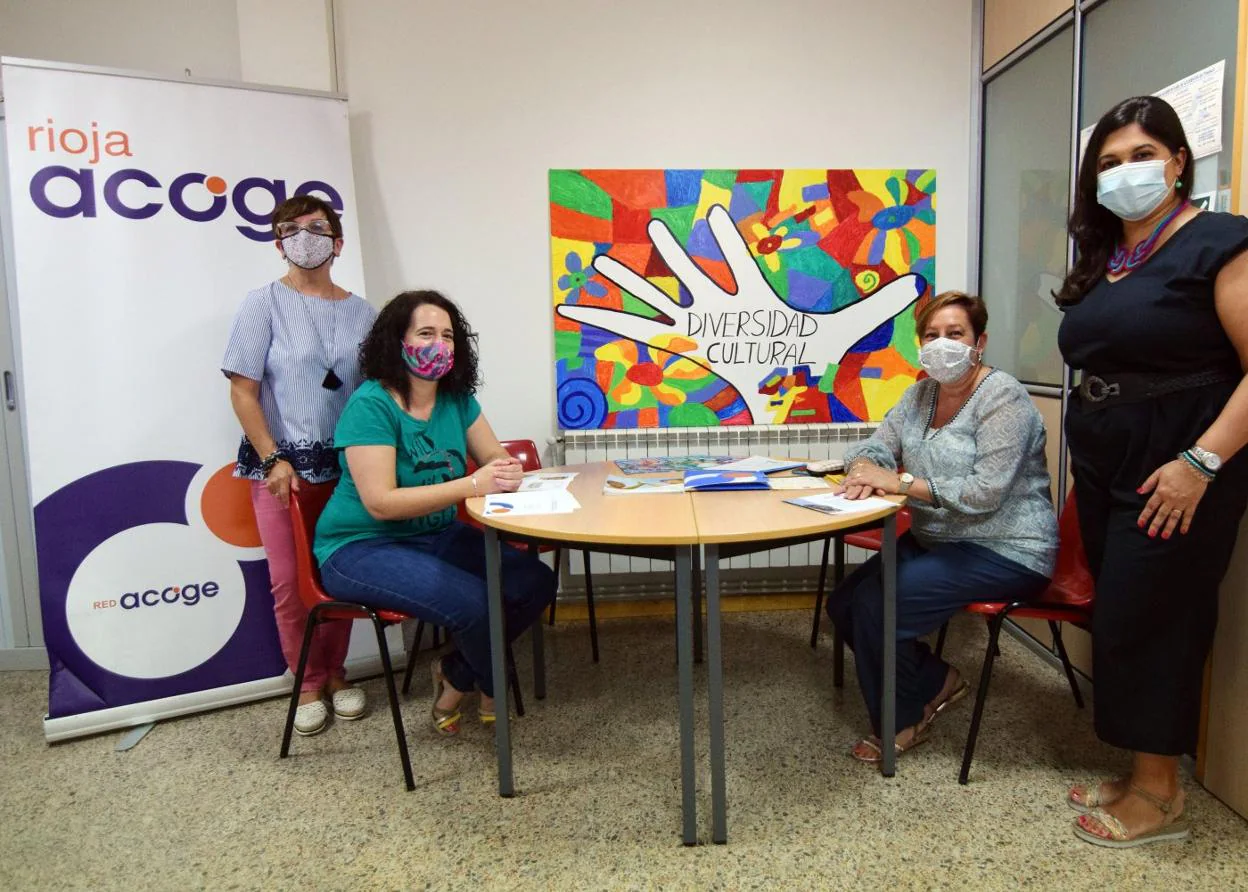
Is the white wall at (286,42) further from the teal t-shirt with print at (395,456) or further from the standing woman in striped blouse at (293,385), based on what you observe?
the teal t-shirt with print at (395,456)

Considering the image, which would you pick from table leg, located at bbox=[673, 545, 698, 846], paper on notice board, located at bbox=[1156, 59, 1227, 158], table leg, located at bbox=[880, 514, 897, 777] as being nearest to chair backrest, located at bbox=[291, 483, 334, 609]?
table leg, located at bbox=[673, 545, 698, 846]

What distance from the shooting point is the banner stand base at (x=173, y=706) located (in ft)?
7.45

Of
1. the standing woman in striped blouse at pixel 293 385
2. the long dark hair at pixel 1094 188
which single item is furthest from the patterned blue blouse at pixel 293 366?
the long dark hair at pixel 1094 188

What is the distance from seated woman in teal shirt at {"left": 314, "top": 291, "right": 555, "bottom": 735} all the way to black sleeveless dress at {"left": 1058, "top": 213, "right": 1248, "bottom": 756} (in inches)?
53.8

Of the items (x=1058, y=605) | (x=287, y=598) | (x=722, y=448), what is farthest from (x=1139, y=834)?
(x=287, y=598)

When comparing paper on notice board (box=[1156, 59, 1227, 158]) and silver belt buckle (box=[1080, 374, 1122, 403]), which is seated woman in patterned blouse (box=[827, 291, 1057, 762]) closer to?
silver belt buckle (box=[1080, 374, 1122, 403])

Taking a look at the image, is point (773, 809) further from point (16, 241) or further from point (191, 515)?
point (16, 241)

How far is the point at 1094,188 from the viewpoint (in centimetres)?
171

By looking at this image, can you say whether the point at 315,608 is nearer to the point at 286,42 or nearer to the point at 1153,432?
the point at 1153,432

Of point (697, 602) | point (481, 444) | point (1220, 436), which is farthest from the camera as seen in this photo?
point (697, 602)

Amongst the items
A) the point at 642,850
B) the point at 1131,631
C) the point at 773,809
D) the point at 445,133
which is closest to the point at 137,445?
the point at 445,133

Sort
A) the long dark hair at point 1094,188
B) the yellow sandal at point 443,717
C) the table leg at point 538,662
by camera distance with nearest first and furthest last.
→ the long dark hair at point 1094,188 → the yellow sandal at point 443,717 → the table leg at point 538,662

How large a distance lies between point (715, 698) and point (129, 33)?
10.2 feet

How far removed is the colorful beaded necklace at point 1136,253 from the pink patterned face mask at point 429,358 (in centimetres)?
159
